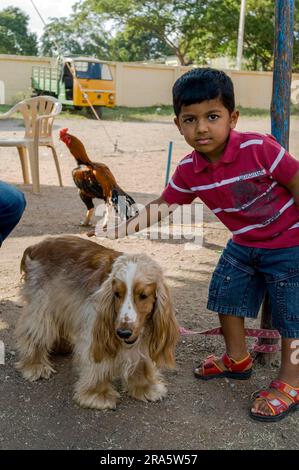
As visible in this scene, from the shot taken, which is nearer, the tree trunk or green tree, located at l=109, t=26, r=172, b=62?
the tree trunk

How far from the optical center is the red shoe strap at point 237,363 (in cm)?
320

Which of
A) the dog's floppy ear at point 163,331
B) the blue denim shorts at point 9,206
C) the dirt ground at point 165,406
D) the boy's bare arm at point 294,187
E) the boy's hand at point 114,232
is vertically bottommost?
the dirt ground at point 165,406

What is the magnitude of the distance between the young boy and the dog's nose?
73 cm

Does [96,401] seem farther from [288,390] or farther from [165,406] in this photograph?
[288,390]

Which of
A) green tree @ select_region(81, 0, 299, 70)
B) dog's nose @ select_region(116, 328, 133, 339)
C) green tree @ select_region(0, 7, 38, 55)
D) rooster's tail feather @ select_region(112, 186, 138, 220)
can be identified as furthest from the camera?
green tree @ select_region(0, 7, 38, 55)

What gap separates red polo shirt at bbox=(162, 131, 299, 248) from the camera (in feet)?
9.09

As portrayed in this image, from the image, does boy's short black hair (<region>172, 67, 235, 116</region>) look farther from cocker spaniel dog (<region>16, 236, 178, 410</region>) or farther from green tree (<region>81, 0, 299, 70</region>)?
green tree (<region>81, 0, 299, 70</region>)

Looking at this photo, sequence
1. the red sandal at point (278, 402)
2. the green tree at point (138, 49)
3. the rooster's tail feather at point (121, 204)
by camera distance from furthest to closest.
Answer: the green tree at point (138, 49)
the rooster's tail feather at point (121, 204)
the red sandal at point (278, 402)

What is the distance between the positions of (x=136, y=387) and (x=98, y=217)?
13.2 feet

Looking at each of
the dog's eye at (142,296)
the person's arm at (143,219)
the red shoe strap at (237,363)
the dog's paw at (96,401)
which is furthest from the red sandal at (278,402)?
the person's arm at (143,219)

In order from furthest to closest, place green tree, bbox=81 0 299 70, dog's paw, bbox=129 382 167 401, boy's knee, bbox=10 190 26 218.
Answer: green tree, bbox=81 0 299 70
boy's knee, bbox=10 190 26 218
dog's paw, bbox=129 382 167 401

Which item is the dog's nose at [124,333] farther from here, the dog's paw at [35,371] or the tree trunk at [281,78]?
the tree trunk at [281,78]

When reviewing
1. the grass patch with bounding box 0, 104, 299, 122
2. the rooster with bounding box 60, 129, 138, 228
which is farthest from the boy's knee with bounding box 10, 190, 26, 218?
the grass patch with bounding box 0, 104, 299, 122

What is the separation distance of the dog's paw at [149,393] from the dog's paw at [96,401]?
0.50ft
